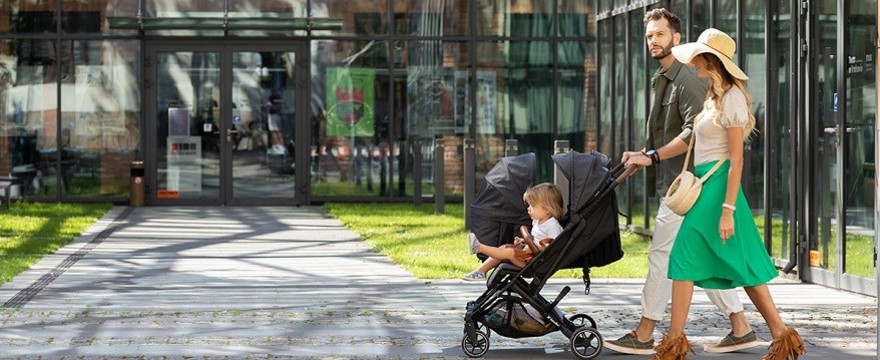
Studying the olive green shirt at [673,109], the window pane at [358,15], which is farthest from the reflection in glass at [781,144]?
the window pane at [358,15]

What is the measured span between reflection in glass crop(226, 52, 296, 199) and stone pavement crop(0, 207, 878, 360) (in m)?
8.01

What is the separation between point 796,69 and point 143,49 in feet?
43.9

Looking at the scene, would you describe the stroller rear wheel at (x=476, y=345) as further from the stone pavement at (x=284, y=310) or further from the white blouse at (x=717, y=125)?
the white blouse at (x=717, y=125)

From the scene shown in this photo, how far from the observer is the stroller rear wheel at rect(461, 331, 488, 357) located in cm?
848

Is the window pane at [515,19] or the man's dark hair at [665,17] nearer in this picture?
the man's dark hair at [665,17]

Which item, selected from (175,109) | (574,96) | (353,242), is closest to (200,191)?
(175,109)

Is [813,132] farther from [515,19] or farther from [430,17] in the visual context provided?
[430,17]

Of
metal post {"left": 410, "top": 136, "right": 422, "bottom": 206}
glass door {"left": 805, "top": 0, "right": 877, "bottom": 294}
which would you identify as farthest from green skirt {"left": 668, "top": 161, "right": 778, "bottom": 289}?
metal post {"left": 410, "top": 136, "right": 422, "bottom": 206}

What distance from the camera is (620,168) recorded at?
8.28m

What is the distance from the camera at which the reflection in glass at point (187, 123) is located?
24.3 meters

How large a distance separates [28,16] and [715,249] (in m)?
17.9

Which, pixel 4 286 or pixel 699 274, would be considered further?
pixel 4 286

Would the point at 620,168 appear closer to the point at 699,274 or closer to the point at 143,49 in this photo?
the point at 699,274

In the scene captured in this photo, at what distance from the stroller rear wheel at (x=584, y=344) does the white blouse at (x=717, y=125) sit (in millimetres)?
1001
